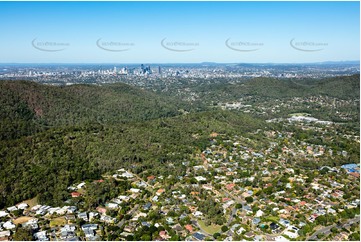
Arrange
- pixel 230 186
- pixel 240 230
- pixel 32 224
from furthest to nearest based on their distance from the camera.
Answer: pixel 230 186, pixel 32 224, pixel 240 230

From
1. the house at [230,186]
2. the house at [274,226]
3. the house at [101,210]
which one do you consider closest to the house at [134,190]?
the house at [101,210]

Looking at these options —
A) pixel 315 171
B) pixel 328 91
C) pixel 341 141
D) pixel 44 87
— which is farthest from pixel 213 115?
pixel 328 91

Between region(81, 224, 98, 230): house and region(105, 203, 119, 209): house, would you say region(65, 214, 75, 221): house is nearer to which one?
region(81, 224, 98, 230): house

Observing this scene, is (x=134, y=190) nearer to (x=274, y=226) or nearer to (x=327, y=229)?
(x=274, y=226)

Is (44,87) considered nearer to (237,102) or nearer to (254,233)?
(237,102)

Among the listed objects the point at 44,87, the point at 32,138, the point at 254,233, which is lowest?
the point at 254,233

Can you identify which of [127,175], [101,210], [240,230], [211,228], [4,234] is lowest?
[211,228]

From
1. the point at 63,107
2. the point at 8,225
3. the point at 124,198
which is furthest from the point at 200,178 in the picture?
the point at 63,107

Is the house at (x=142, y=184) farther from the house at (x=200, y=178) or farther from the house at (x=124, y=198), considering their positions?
the house at (x=200, y=178)
